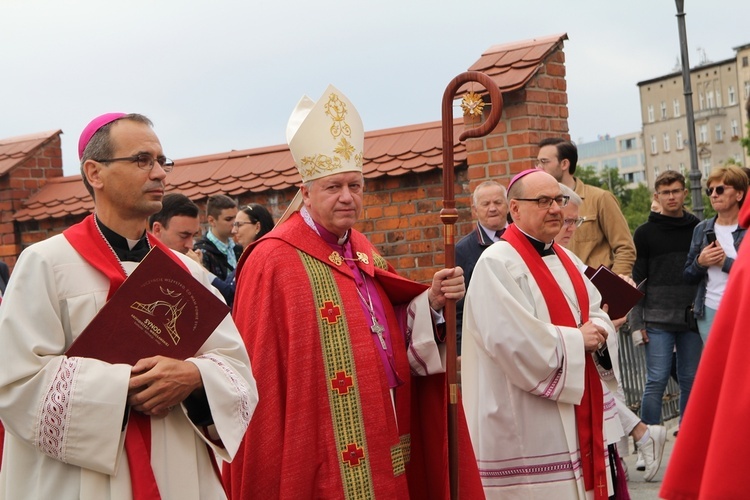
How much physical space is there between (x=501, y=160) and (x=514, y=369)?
2.91 m

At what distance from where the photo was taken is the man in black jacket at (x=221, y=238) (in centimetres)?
Answer: 776

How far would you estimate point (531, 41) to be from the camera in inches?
329

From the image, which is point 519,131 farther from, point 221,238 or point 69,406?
point 69,406

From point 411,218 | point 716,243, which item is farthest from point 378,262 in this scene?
point 716,243

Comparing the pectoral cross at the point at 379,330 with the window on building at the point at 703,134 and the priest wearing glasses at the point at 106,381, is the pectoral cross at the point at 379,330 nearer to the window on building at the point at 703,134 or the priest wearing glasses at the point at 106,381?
the priest wearing glasses at the point at 106,381

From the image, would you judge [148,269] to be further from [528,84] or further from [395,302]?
[528,84]

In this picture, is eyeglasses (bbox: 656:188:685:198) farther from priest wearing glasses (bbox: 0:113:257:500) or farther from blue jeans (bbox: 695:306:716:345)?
priest wearing glasses (bbox: 0:113:257:500)

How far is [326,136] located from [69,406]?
2.03 metres

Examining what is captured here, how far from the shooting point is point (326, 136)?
5039 mm

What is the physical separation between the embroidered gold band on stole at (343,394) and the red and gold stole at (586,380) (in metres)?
1.29

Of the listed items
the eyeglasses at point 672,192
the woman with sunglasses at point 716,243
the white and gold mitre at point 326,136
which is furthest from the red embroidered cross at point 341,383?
the eyeglasses at point 672,192

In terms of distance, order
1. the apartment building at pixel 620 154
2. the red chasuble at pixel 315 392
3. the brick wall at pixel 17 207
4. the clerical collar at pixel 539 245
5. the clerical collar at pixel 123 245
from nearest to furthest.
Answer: the clerical collar at pixel 123 245
the red chasuble at pixel 315 392
the clerical collar at pixel 539 245
the brick wall at pixel 17 207
the apartment building at pixel 620 154

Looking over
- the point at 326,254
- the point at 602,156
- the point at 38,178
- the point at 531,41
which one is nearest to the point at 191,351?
the point at 326,254

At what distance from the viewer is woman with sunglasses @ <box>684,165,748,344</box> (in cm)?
798
